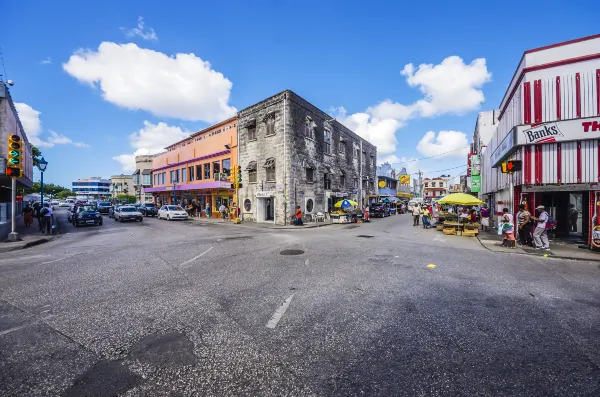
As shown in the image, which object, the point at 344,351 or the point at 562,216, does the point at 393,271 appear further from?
the point at 562,216

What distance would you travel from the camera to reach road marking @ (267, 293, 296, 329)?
158 inches

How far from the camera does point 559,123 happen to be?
11234 mm

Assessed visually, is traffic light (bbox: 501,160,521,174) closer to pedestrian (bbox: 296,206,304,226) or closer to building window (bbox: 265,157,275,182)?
pedestrian (bbox: 296,206,304,226)

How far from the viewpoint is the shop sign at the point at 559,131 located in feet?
35.4

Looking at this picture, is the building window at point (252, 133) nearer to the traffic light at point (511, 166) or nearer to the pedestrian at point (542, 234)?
the traffic light at point (511, 166)

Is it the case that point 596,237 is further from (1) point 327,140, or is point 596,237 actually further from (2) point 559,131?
(1) point 327,140

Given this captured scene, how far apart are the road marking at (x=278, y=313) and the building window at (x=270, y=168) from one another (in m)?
19.1

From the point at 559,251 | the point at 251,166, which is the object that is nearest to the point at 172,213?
the point at 251,166

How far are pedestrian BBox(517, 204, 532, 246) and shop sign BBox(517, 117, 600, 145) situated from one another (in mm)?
3134

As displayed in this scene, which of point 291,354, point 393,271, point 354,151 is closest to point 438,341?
point 291,354

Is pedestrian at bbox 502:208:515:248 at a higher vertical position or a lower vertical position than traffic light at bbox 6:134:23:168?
lower

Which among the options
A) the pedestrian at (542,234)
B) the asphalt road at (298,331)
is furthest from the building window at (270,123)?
the pedestrian at (542,234)

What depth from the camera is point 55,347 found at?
3.42m

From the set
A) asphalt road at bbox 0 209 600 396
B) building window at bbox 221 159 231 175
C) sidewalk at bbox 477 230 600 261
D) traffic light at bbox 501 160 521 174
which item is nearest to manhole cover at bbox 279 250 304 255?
asphalt road at bbox 0 209 600 396
